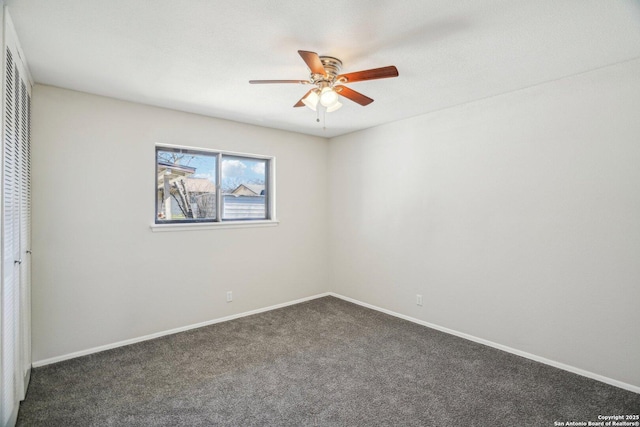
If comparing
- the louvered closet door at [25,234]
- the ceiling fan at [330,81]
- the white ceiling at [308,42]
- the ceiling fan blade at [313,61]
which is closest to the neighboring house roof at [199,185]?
the white ceiling at [308,42]

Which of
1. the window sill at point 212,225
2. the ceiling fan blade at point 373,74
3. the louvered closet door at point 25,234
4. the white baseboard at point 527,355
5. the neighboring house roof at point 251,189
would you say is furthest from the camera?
the neighboring house roof at point 251,189

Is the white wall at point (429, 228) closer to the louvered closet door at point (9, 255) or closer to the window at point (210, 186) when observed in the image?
the window at point (210, 186)

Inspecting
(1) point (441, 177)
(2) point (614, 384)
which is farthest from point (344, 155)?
(2) point (614, 384)

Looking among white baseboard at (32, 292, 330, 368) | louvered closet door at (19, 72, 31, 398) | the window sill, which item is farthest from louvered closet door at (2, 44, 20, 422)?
the window sill

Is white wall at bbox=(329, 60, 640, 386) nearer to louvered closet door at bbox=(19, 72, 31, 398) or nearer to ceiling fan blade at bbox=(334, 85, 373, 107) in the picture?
ceiling fan blade at bbox=(334, 85, 373, 107)

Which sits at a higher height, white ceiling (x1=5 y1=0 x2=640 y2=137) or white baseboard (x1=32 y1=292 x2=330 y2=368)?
white ceiling (x1=5 y1=0 x2=640 y2=137)

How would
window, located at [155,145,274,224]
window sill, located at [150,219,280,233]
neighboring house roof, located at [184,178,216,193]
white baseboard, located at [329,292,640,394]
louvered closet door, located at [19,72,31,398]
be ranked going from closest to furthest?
louvered closet door, located at [19,72,31,398] → white baseboard, located at [329,292,640,394] → window sill, located at [150,219,280,233] → window, located at [155,145,274,224] → neighboring house roof, located at [184,178,216,193]

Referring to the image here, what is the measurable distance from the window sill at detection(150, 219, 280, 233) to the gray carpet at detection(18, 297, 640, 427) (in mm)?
1133

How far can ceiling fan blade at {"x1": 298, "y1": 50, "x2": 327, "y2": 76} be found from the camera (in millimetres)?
1805

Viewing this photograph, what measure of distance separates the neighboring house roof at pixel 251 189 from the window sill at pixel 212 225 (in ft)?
1.37

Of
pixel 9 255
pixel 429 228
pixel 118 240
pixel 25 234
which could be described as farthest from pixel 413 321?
pixel 25 234

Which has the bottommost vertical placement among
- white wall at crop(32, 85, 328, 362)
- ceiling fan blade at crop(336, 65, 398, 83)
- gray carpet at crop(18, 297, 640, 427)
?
gray carpet at crop(18, 297, 640, 427)

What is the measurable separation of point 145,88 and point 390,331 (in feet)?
11.1

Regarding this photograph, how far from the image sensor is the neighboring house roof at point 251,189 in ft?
13.8
